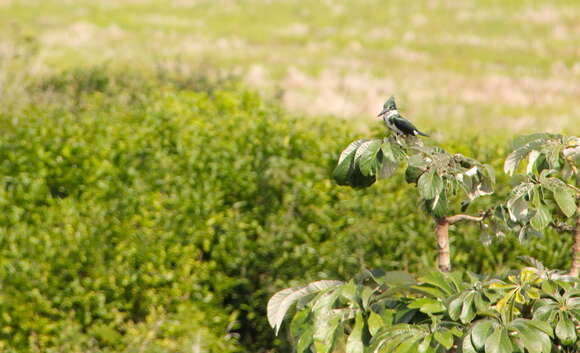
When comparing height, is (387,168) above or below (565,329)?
above

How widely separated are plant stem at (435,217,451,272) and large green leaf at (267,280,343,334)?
0.58m

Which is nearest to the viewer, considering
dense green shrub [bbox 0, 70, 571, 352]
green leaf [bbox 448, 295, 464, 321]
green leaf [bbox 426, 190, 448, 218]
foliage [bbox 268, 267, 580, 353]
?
foliage [bbox 268, 267, 580, 353]

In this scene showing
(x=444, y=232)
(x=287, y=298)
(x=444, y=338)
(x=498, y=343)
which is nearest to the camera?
(x=498, y=343)

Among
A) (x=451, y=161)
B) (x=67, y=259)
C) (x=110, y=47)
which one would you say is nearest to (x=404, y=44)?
(x=110, y=47)

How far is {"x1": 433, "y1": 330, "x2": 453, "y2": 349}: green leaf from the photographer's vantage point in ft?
10.3

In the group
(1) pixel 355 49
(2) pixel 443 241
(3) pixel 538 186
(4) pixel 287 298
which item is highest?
(3) pixel 538 186

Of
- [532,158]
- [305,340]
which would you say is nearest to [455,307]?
[305,340]

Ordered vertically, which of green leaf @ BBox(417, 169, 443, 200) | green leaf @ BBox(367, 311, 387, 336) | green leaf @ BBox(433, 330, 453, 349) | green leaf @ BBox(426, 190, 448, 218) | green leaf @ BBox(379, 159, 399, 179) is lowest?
green leaf @ BBox(367, 311, 387, 336)

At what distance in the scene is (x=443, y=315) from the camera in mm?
3430

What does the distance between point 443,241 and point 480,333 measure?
2.64 feet

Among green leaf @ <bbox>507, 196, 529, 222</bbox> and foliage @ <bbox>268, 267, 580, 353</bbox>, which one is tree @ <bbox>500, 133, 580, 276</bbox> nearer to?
green leaf @ <bbox>507, 196, 529, 222</bbox>

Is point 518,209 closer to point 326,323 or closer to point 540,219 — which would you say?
point 540,219

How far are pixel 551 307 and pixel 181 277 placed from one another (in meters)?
3.54

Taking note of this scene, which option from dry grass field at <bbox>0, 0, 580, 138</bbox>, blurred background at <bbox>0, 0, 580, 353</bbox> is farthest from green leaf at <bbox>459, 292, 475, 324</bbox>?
dry grass field at <bbox>0, 0, 580, 138</bbox>
